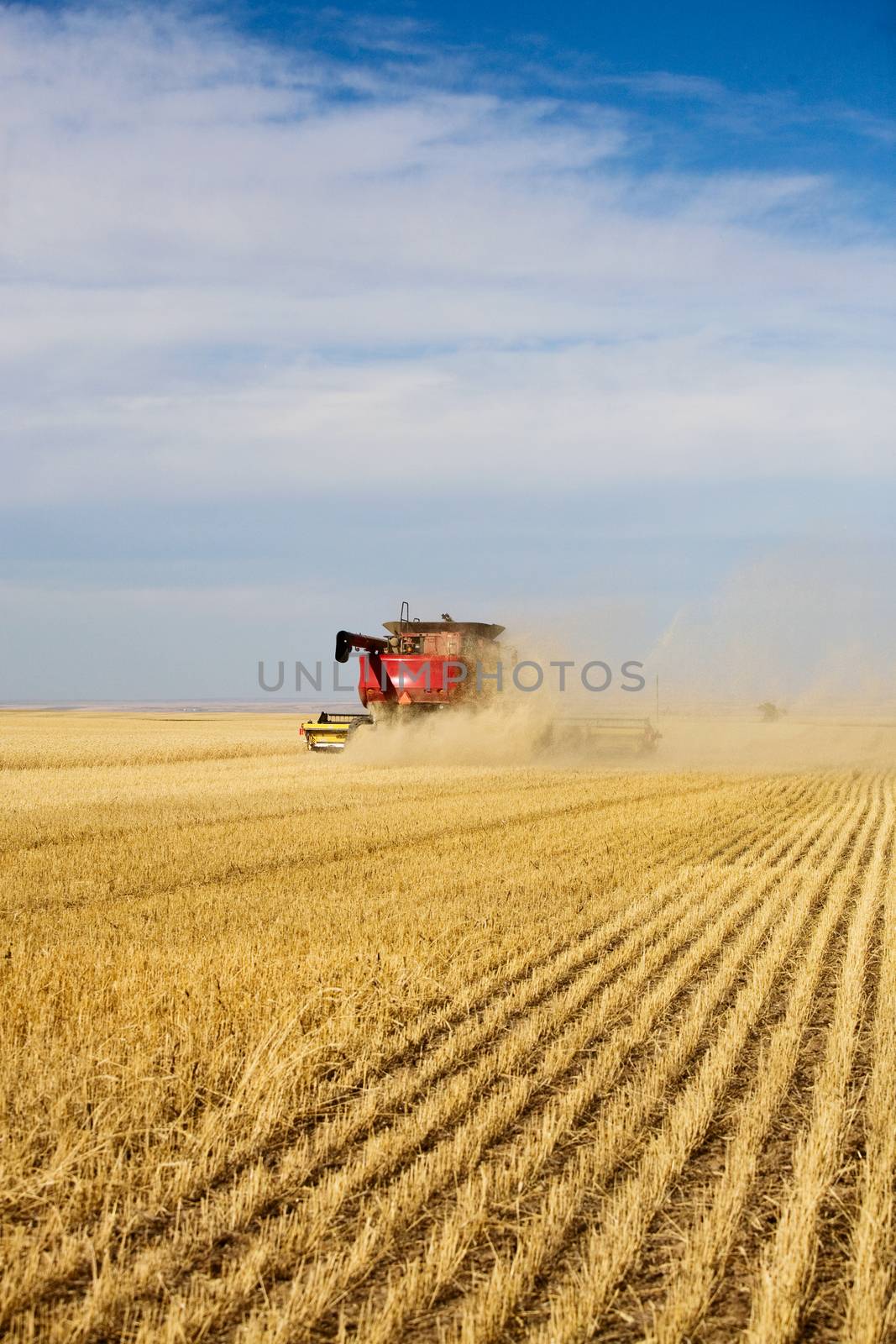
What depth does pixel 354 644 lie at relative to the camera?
2516 centimetres

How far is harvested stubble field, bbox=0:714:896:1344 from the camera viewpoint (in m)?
3.45

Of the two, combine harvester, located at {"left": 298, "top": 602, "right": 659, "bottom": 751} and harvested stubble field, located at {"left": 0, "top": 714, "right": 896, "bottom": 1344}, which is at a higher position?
combine harvester, located at {"left": 298, "top": 602, "right": 659, "bottom": 751}

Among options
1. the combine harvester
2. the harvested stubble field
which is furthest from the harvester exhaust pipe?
the harvested stubble field

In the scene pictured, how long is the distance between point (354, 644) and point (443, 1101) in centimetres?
2047

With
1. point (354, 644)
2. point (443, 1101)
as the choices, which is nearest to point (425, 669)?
point (354, 644)

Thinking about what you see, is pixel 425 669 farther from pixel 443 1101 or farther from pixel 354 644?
pixel 443 1101

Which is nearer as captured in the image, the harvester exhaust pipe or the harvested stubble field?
the harvested stubble field

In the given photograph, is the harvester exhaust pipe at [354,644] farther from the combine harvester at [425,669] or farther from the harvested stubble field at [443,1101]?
the harvested stubble field at [443,1101]

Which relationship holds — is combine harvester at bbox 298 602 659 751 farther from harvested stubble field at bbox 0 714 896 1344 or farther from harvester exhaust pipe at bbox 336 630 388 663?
harvested stubble field at bbox 0 714 896 1344

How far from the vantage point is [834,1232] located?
3898 millimetres

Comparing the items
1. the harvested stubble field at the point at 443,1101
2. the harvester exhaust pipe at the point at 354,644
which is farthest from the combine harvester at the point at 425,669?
the harvested stubble field at the point at 443,1101

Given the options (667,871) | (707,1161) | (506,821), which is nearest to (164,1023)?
(707,1161)

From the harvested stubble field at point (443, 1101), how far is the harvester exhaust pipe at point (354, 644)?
13.0 meters

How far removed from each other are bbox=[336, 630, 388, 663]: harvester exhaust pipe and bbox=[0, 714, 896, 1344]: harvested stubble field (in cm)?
1297
